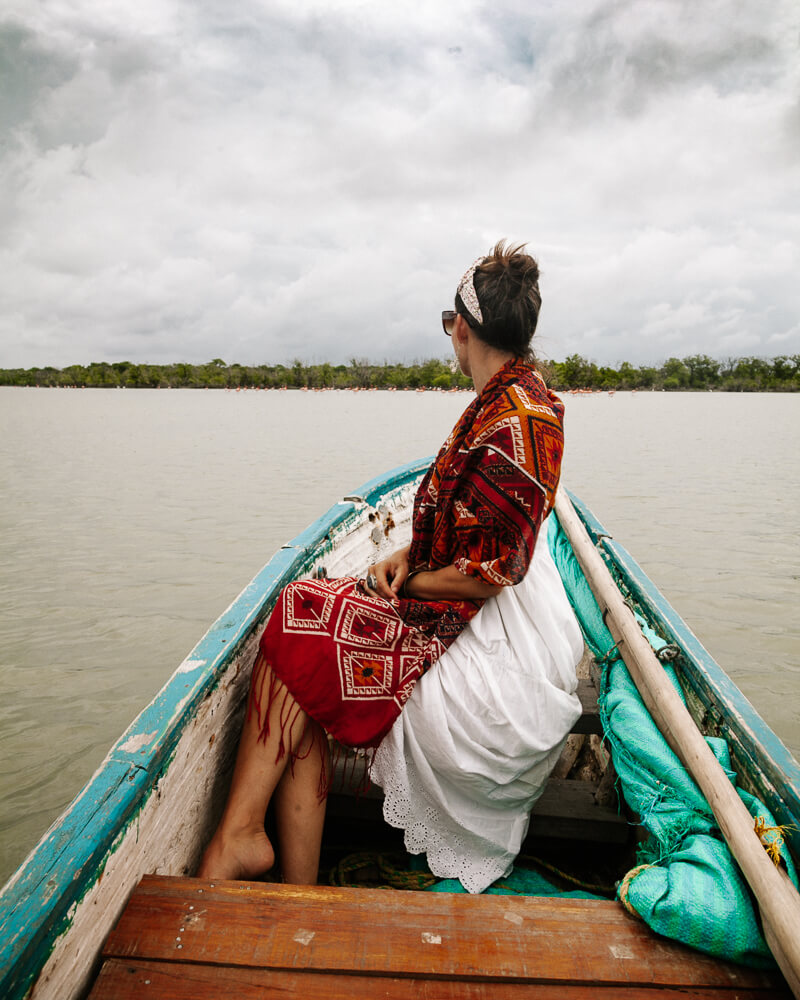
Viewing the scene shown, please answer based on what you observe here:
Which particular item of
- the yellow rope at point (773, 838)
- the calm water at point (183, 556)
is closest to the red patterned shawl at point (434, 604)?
the yellow rope at point (773, 838)

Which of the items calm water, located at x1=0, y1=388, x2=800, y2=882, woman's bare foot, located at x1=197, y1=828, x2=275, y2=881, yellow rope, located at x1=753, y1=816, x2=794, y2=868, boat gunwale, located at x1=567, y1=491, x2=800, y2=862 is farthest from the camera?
calm water, located at x1=0, y1=388, x2=800, y2=882

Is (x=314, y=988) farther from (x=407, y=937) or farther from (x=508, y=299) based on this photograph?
(x=508, y=299)

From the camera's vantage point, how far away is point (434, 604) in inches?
63.9

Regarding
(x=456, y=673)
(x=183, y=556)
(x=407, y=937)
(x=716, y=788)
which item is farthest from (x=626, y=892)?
(x=183, y=556)

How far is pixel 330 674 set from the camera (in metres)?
1.50

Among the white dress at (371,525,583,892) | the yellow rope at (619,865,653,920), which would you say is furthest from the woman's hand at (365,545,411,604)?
the yellow rope at (619,865,653,920)

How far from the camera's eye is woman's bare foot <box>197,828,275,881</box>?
139 cm

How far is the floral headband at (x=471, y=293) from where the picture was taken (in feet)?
5.48

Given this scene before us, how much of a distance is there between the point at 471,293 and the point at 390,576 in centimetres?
88

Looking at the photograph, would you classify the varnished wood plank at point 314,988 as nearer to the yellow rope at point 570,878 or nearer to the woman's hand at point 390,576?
the yellow rope at point 570,878

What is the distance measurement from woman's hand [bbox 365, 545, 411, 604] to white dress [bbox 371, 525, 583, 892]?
0.24 meters

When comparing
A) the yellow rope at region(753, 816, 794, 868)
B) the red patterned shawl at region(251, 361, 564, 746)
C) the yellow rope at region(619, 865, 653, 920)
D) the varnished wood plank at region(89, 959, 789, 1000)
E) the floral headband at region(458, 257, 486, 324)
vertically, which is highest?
the floral headband at region(458, 257, 486, 324)

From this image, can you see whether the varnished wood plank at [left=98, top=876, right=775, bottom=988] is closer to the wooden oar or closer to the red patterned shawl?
the wooden oar

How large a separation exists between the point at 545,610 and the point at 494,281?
0.91 metres
